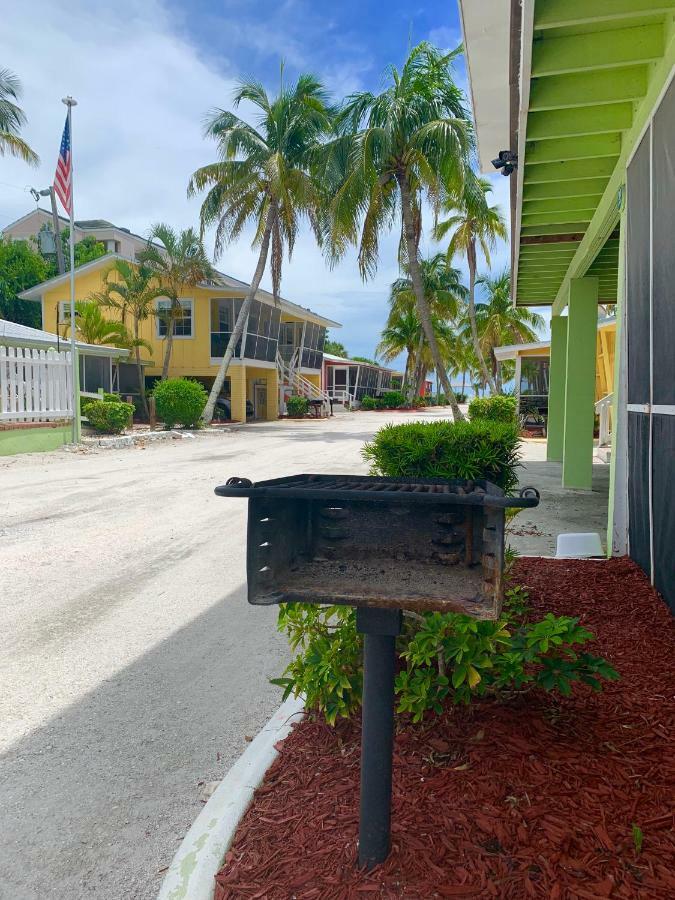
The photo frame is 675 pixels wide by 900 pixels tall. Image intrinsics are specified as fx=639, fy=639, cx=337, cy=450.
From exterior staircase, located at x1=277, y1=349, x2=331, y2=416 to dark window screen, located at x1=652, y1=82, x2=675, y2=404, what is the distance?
33.3 meters

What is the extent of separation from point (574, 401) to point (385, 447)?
5.34m

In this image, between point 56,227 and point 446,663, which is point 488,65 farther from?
point 56,227

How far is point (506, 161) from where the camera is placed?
218 inches

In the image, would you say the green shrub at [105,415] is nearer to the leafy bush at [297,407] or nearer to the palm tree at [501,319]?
the leafy bush at [297,407]

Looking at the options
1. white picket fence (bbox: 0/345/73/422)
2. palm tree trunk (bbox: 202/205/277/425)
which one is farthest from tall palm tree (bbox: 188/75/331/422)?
white picket fence (bbox: 0/345/73/422)

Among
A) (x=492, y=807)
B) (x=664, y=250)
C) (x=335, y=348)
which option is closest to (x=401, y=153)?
(x=664, y=250)

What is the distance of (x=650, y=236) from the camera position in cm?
415

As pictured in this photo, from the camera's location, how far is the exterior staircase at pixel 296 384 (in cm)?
3741

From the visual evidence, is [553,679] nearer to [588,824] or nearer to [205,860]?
[588,824]

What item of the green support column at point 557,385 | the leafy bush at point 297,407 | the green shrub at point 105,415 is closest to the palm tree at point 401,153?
the green support column at point 557,385

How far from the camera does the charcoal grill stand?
160cm

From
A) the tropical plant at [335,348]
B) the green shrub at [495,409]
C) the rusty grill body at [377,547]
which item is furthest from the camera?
the tropical plant at [335,348]

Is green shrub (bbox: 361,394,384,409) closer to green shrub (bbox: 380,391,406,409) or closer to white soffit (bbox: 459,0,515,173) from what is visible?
green shrub (bbox: 380,391,406,409)

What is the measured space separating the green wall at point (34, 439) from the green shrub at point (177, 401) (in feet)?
18.9
